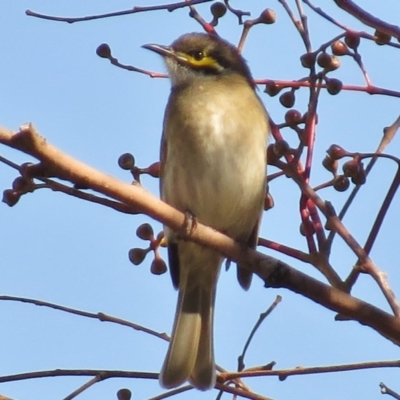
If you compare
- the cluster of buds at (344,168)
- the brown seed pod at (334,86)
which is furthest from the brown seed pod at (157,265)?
the brown seed pod at (334,86)

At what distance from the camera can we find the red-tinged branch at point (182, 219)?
6.83 feet

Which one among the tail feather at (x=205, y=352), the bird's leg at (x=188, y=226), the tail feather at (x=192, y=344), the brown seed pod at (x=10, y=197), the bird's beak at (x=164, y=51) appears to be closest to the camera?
the brown seed pod at (x=10, y=197)

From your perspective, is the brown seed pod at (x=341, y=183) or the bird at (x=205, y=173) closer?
the brown seed pod at (x=341, y=183)

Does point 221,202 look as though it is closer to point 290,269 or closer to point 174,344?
point 174,344

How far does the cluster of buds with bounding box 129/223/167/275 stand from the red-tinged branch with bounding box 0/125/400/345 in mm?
450

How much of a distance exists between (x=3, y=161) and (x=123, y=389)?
1.02 m

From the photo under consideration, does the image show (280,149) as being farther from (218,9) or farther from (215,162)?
(215,162)

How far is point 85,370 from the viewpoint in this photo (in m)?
2.40

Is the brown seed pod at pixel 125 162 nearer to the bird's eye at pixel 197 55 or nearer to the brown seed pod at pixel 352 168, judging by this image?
the brown seed pod at pixel 352 168

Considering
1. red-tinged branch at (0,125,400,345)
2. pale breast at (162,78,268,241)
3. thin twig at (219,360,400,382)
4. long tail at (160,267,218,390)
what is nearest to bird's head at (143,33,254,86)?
pale breast at (162,78,268,241)

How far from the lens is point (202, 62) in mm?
4664

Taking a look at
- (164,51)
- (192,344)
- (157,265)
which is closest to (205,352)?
(192,344)

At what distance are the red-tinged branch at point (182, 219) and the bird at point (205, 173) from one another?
123 centimetres

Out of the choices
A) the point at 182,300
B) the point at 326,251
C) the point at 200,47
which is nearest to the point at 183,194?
the point at 182,300
